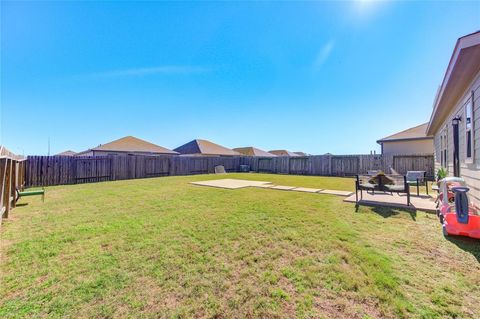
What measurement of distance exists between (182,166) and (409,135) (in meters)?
18.9

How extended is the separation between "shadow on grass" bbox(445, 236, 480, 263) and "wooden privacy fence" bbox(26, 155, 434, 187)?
12.6 meters

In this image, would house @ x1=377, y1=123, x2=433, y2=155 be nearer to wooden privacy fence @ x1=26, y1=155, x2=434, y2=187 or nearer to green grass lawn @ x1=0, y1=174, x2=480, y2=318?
wooden privacy fence @ x1=26, y1=155, x2=434, y2=187

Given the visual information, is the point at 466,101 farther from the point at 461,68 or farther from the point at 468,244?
the point at 468,244

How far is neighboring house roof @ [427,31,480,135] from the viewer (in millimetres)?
2834

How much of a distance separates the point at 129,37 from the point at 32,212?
8100mm

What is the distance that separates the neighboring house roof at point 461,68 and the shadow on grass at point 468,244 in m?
2.88

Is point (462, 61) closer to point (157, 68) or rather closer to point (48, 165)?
point (157, 68)

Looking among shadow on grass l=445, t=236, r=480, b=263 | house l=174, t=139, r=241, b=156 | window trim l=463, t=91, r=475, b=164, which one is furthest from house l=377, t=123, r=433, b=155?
house l=174, t=139, r=241, b=156

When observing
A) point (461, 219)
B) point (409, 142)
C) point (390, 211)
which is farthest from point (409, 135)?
point (461, 219)

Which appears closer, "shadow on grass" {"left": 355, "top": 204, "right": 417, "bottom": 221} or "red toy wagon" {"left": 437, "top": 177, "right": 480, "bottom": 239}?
"red toy wagon" {"left": 437, "top": 177, "right": 480, "bottom": 239}

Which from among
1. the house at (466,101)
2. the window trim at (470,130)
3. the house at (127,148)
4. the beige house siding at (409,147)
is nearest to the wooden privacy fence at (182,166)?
the beige house siding at (409,147)

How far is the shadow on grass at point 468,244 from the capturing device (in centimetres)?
269

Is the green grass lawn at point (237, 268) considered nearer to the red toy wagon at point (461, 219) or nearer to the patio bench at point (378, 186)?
the red toy wagon at point (461, 219)

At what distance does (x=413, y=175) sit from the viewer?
27.8 ft
